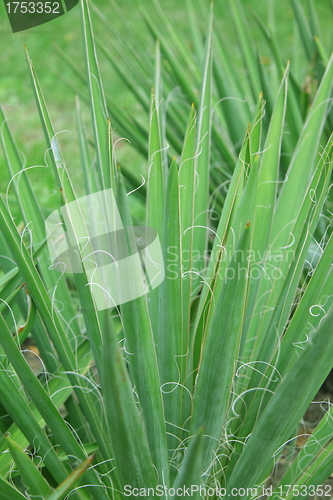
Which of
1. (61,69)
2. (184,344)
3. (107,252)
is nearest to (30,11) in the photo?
(107,252)

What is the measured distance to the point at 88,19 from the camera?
0.87 m

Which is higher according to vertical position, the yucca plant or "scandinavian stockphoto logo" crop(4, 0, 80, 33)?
"scandinavian stockphoto logo" crop(4, 0, 80, 33)

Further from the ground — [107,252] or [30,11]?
[30,11]

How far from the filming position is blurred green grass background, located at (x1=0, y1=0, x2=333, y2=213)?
2797 millimetres

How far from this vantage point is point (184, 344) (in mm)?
791

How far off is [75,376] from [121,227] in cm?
30

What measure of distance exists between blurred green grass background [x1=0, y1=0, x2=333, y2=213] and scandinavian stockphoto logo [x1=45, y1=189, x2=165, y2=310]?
1.37m

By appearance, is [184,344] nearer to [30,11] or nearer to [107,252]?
[107,252]

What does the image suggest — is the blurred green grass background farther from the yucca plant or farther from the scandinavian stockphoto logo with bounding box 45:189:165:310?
the yucca plant

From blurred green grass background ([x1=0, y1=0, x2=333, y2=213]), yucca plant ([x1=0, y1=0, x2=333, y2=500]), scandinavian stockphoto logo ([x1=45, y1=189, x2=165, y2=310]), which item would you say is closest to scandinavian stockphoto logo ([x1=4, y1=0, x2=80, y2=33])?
yucca plant ([x1=0, y1=0, x2=333, y2=500])

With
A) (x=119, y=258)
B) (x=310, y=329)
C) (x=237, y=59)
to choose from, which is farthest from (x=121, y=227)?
(x=237, y=59)

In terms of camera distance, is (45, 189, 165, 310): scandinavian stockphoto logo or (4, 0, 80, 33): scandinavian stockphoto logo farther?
(4, 0, 80, 33): scandinavian stockphoto logo

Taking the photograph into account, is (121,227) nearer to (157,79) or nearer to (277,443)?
(277,443)

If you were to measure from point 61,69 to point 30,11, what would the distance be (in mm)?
2174
